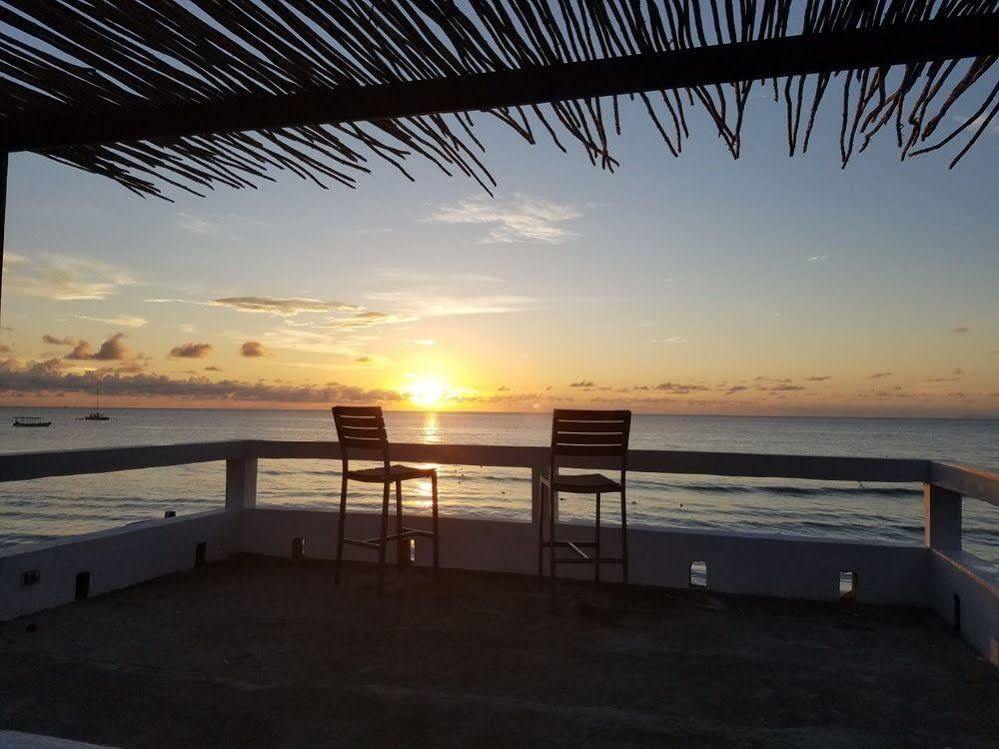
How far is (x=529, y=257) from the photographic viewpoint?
11.1 metres

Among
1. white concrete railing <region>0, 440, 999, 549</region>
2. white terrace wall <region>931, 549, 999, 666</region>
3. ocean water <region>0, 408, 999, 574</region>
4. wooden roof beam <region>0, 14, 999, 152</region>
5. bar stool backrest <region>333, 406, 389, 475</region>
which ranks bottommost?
ocean water <region>0, 408, 999, 574</region>

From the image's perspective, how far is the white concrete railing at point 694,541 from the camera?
3545 mm

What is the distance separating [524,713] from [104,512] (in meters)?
24.3

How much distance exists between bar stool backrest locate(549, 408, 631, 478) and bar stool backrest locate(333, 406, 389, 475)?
41.9 inches

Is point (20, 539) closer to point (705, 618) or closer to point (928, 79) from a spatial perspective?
point (705, 618)

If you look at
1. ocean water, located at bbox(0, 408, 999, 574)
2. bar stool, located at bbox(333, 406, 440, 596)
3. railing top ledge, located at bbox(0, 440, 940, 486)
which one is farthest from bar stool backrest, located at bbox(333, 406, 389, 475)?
ocean water, located at bbox(0, 408, 999, 574)


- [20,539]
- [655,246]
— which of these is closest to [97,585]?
[655,246]

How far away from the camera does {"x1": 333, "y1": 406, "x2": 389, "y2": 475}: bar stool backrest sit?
4.24 meters

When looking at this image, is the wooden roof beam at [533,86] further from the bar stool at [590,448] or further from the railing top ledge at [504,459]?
the bar stool at [590,448]

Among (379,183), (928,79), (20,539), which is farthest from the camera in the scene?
(20,539)

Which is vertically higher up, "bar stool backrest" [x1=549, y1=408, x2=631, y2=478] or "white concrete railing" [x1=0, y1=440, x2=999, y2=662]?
"bar stool backrest" [x1=549, y1=408, x2=631, y2=478]

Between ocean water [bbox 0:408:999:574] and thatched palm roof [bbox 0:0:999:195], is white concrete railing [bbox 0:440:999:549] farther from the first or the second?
ocean water [bbox 0:408:999:574]

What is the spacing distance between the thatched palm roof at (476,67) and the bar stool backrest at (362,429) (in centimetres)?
310

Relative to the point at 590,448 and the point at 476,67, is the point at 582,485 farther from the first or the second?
the point at 476,67
